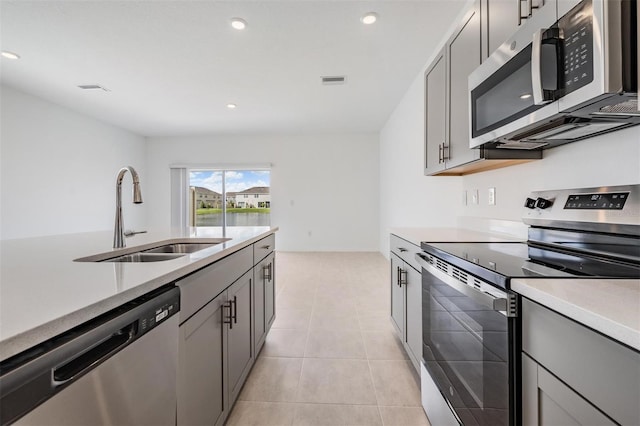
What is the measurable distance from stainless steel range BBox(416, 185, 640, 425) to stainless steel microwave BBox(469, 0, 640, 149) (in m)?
0.29

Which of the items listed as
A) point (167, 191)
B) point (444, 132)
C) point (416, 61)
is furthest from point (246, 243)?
point (167, 191)

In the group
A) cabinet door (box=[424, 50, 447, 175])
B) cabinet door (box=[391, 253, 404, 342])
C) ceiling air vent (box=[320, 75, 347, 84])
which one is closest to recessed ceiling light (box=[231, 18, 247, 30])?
ceiling air vent (box=[320, 75, 347, 84])

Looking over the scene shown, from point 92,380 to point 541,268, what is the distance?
125cm

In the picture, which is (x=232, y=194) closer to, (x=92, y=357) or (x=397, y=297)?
(x=397, y=297)

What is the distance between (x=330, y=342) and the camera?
231cm

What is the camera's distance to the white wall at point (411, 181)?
2836 millimetres

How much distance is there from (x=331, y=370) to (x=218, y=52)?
10.6 ft

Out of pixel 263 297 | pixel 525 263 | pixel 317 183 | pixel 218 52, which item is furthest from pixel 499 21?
pixel 317 183

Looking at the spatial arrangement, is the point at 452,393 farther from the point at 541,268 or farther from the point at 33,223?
the point at 33,223

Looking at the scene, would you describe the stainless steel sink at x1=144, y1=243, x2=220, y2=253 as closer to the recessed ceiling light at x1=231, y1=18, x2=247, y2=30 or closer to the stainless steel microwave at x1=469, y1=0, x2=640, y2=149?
the stainless steel microwave at x1=469, y1=0, x2=640, y2=149

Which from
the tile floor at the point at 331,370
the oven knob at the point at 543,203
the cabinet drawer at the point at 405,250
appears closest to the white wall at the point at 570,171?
the oven knob at the point at 543,203

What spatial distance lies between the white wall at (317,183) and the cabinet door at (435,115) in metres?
4.19

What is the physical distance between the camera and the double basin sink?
131cm

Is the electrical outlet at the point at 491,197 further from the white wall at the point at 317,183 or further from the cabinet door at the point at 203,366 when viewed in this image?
the white wall at the point at 317,183
